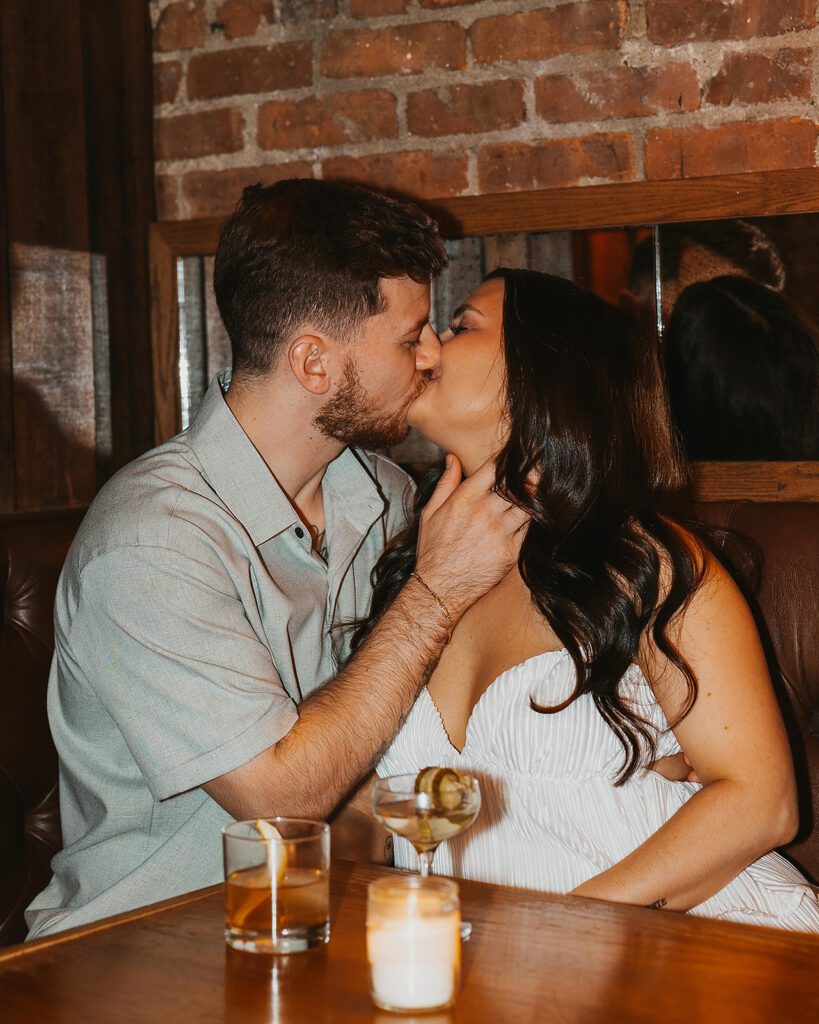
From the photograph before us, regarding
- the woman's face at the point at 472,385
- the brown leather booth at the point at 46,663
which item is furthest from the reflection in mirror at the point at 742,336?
the woman's face at the point at 472,385

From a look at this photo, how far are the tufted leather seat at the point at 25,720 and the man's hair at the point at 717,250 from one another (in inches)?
45.0

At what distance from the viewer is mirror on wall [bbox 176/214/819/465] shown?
201 cm

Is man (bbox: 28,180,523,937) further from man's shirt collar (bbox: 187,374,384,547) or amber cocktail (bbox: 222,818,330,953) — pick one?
amber cocktail (bbox: 222,818,330,953)

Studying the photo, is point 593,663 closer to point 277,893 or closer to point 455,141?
point 277,893

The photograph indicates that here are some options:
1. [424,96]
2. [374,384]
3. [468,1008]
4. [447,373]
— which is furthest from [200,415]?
[468,1008]

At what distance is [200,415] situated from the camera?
1755 mm

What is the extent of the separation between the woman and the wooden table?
0.42 m

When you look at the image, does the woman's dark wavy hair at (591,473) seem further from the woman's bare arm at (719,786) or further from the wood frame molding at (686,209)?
the wood frame molding at (686,209)

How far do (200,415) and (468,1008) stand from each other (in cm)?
109

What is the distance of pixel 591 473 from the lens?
1.70 meters

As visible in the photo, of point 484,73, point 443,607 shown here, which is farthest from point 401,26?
point 443,607

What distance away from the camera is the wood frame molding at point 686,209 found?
1.99 meters

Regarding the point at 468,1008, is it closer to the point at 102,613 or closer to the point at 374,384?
the point at 102,613

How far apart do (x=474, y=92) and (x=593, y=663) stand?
1.21 m
